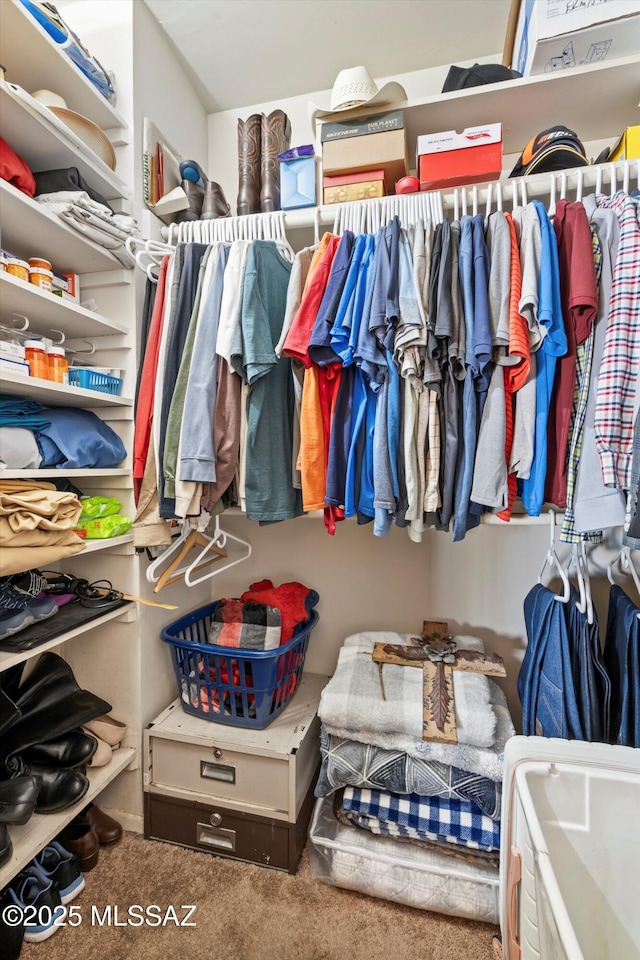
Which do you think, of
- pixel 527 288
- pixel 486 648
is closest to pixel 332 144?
pixel 527 288

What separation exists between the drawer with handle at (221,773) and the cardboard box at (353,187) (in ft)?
5.35

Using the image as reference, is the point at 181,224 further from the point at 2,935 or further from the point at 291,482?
the point at 2,935

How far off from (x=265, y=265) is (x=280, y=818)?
152 cm

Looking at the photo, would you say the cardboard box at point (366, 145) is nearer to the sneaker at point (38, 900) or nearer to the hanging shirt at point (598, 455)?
the hanging shirt at point (598, 455)

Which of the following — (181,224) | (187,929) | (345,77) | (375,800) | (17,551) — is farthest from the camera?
(181,224)

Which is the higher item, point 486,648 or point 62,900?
point 486,648

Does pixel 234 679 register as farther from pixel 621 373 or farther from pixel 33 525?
pixel 621 373

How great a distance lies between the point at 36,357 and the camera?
1.08 metres

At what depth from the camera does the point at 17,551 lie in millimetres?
898

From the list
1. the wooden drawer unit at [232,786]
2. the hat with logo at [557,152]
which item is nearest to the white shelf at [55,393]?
the wooden drawer unit at [232,786]

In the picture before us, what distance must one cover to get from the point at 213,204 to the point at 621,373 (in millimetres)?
1322

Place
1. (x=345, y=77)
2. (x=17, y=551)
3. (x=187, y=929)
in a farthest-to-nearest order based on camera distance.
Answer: (x=345, y=77) → (x=187, y=929) → (x=17, y=551)

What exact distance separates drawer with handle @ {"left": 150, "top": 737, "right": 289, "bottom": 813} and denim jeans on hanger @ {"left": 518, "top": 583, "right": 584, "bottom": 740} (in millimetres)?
688

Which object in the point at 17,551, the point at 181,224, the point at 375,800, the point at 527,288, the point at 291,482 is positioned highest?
the point at 181,224
